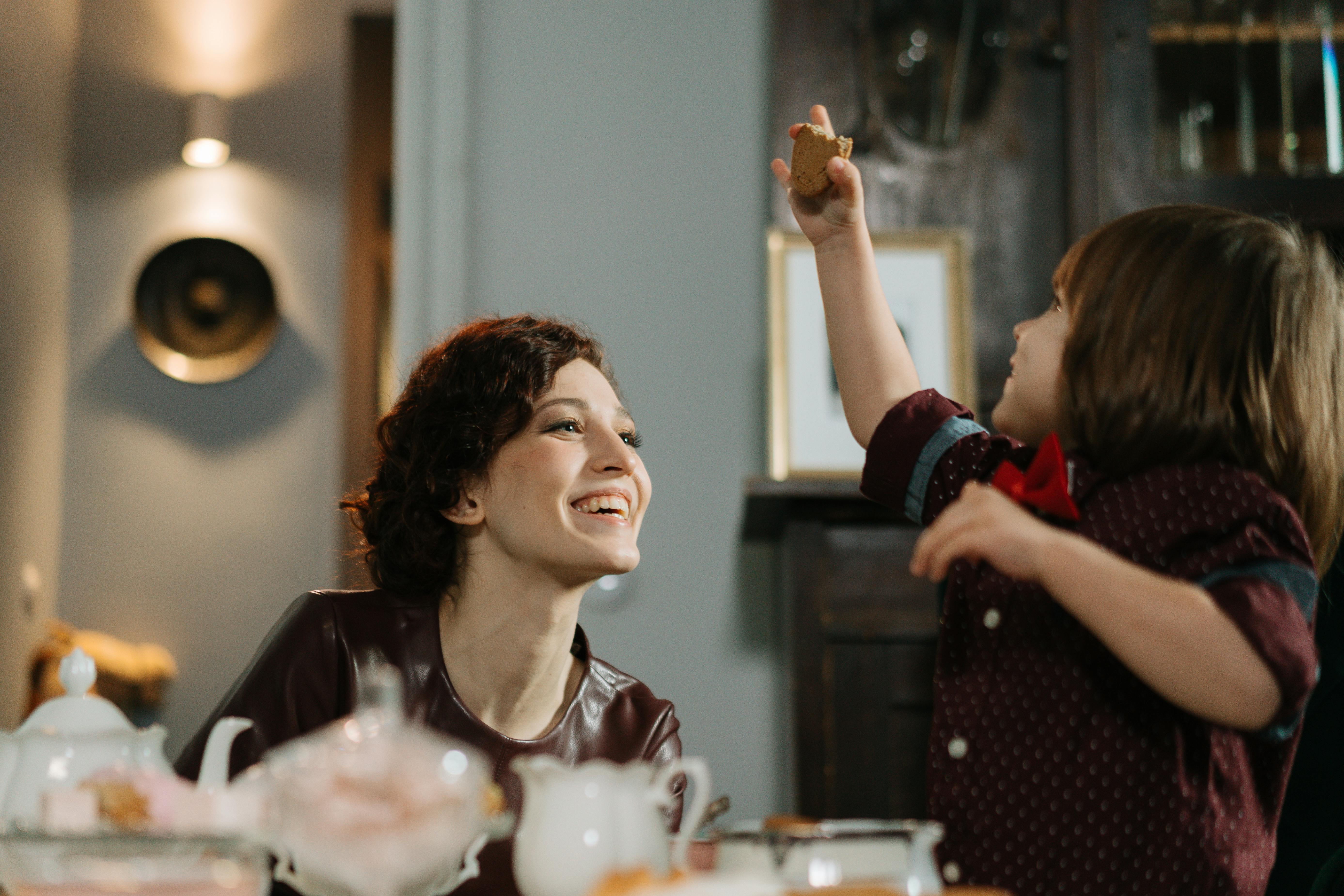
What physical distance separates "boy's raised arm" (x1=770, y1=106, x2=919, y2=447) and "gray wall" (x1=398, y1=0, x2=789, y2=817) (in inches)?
48.4

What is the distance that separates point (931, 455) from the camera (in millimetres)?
1181

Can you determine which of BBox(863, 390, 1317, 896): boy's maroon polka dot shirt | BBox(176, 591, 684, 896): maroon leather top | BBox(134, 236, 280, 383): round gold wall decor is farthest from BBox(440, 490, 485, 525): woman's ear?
BBox(134, 236, 280, 383): round gold wall decor

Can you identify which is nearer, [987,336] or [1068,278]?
[1068,278]

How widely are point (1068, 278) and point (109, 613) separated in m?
3.99

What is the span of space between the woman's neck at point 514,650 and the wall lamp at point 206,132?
3471 millimetres

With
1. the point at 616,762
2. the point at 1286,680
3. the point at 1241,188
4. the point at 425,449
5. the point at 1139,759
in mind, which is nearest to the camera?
the point at 1286,680

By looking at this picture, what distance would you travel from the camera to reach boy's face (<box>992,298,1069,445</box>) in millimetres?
1097

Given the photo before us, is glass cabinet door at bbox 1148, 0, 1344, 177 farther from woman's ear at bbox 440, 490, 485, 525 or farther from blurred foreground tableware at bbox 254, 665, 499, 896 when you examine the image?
blurred foreground tableware at bbox 254, 665, 499, 896

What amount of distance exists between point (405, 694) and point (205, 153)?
3608 mm

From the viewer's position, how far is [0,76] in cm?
381

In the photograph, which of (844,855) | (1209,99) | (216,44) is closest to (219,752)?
(844,855)

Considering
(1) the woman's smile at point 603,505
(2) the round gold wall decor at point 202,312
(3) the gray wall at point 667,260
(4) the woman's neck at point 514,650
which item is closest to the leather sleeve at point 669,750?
(4) the woman's neck at point 514,650

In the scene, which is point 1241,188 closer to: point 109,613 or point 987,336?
point 987,336

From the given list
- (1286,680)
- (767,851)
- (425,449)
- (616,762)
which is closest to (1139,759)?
(1286,680)
